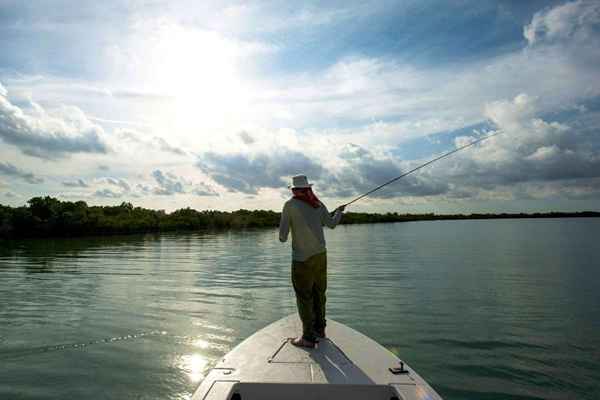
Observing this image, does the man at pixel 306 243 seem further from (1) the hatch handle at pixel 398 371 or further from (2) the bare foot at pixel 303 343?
(1) the hatch handle at pixel 398 371

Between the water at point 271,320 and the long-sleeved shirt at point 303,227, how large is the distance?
3232 millimetres

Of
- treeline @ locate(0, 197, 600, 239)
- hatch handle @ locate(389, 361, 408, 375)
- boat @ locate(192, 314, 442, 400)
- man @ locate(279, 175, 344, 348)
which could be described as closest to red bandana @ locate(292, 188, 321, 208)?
man @ locate(279, 175, 344, 348)

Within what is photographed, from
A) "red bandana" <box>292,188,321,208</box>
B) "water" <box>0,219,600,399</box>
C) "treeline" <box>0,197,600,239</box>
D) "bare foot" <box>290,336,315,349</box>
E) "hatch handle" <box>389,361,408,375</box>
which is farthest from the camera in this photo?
"treeline" <box>0,197,600,239</box>

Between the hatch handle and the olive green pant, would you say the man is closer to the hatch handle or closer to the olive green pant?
the olive green pant

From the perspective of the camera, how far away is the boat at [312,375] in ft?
13.6

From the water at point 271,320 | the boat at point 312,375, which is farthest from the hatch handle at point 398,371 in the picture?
the water at point 271,320

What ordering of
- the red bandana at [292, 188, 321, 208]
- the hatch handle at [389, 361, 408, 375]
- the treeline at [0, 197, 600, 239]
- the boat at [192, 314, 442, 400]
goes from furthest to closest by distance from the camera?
the treeline at [0, 197, 600, 239], the red bandana at [292, 188, 321, 208], the hatch handle at [389, 361, 408, 375], the boat at [192, 314, 442, 400]

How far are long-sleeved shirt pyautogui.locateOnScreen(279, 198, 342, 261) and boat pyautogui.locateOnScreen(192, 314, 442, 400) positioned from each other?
1.32m

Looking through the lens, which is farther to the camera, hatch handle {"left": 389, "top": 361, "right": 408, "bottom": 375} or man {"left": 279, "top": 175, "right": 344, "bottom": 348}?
man {"left": 279, "top": 175, "right": 344, "bottom": 348}

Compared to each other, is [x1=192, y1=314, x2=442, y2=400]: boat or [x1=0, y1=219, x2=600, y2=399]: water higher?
[x1=192, y1=314, x2=442, y2=400]: boat

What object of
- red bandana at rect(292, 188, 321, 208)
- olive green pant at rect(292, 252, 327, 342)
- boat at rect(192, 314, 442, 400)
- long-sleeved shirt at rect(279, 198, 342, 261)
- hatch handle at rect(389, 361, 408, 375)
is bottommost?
boat at rect(192, 314, 442, 400)

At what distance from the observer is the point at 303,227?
5754 millimetres

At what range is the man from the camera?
577cm

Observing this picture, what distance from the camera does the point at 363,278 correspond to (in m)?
19.0
